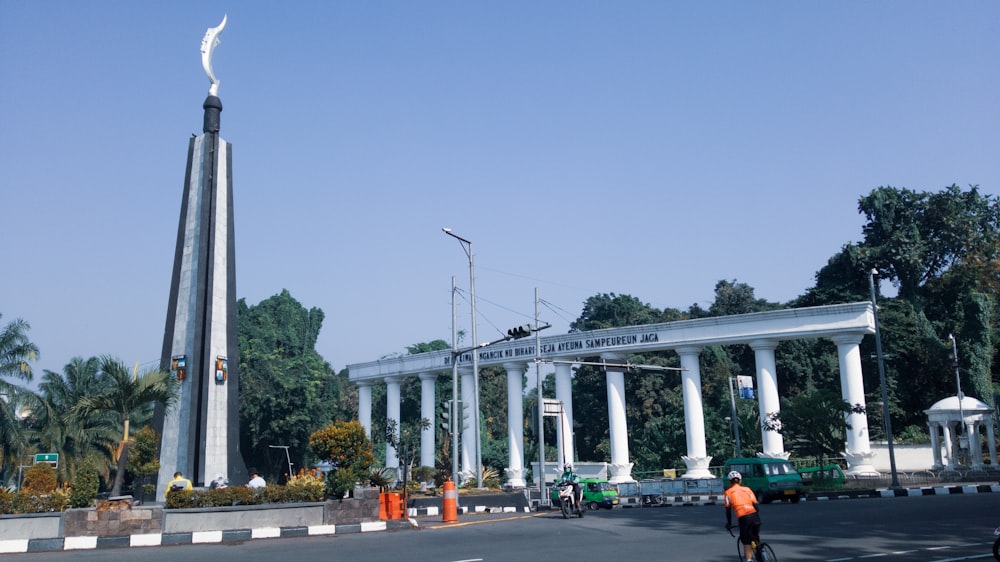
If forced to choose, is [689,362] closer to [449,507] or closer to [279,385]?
[449,507]

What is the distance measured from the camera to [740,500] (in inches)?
453

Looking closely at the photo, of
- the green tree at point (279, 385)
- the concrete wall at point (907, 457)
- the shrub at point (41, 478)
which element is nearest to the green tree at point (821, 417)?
the concrete wall at point (907, 457)

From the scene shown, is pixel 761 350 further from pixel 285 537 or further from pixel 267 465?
pixel 267 465

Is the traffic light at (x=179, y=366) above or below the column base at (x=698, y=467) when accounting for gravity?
above

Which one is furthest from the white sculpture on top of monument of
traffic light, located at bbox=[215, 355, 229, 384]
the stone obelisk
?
traffic light, located at bbox=[215, 355, 229, 384]

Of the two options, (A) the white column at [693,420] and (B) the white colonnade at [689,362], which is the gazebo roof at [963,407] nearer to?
(B) the white colonnade at [689,362]

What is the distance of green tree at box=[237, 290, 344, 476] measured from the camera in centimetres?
6631

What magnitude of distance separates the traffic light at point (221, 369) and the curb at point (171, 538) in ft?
43.7

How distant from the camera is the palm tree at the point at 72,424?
4297 centimetres

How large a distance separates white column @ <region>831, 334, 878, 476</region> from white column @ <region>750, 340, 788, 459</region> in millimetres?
3036

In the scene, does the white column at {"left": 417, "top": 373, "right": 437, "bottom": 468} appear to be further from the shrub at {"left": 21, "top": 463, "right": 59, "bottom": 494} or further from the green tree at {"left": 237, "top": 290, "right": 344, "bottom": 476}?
the shrub at {"left": 21, "top": 463, "right": 59, "bottom": 494}

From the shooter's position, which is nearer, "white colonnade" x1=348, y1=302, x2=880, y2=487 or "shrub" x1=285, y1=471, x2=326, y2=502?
"shrub" x1=285, y1=471, x2=326, y2=502

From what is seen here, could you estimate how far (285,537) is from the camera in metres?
19.3

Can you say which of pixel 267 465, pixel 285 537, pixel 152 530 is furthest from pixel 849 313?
pixel 267 465
